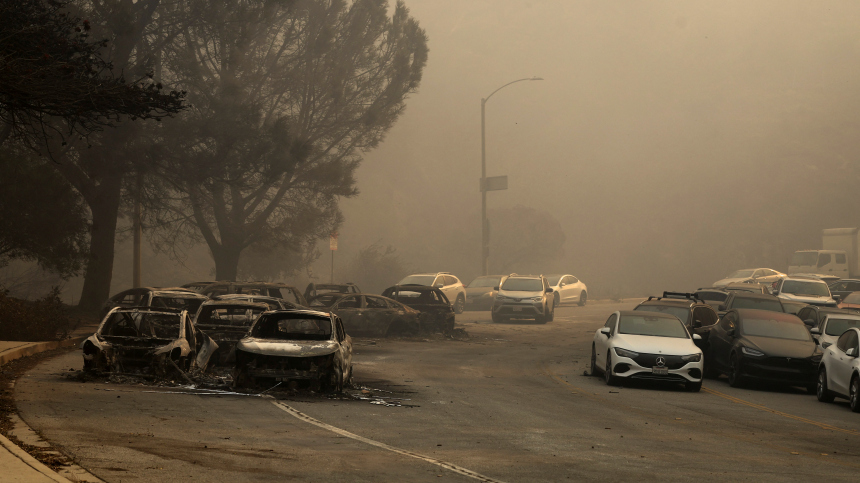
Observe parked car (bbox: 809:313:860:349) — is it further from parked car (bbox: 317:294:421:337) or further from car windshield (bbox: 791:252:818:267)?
car windshield (bbox: 791:252:818:267)

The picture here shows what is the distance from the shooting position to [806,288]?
32.9m

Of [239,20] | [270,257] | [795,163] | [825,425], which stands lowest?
[825,425]

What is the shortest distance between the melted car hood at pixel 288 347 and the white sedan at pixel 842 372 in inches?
327

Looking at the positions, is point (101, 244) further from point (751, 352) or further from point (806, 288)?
point (806, 288)

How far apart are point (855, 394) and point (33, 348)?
1541cm

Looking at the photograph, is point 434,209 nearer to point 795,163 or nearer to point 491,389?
point 795,163

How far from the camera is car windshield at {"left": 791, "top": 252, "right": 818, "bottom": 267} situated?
157 ft

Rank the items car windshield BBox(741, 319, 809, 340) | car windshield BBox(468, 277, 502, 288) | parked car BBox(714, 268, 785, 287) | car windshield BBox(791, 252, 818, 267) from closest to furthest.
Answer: car windshield BBox(741, 319, 809, 340)
car windshield BBox(468, 277, 502, 288)
parked car BBox(714, 268, 785, 287)
car windshield BBox(791, 252, 818, 267)

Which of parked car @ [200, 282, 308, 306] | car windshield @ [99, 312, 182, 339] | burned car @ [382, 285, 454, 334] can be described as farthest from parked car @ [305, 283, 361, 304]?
car windshield @ [99, 312, 182, 339]

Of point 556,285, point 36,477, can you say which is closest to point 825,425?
point 36,477

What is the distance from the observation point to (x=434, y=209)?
514ft

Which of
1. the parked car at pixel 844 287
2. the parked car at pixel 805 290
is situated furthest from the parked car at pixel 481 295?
the parked car at pixel 844 287

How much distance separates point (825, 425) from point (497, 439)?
17.2ft

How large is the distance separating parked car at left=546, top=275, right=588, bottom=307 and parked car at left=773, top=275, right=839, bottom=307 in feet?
38.9
